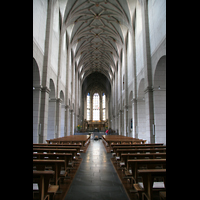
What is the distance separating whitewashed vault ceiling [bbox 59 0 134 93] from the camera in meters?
18.5

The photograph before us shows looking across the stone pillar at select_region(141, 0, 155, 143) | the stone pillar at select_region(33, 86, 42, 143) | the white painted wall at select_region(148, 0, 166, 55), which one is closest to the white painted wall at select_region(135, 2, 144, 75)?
the stone pillar at select_region(141, 0, 155, 143)

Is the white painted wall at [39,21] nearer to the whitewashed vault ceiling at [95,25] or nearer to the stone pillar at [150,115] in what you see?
the whitewashed vault ceiling at [95,25]

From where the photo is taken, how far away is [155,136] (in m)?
11.2

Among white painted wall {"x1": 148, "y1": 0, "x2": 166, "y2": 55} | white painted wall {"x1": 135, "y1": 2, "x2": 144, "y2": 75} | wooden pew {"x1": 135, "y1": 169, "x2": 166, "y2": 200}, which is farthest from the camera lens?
white painted wall {"x1": 135, "y1": 2, "x2": 144, "y2": 75}

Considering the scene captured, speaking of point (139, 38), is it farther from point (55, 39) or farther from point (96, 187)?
point (96, 187)

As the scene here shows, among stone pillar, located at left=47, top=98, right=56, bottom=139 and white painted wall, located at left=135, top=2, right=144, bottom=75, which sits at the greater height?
white painted wall, located at left=135, top=2, right=144, bottom=75

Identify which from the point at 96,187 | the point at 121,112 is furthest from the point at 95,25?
the point at 96,187

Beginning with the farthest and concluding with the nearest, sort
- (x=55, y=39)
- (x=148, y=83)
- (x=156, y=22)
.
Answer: (x=55, y=39)
(x=148, y=83)
(x=156, y=22)

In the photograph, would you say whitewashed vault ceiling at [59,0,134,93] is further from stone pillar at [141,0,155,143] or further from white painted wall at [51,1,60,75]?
stone pillar at [141,0,155,143]

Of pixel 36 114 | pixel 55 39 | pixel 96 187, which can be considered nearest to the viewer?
pixel 96 187

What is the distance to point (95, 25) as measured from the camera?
77.5 ft
